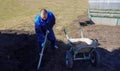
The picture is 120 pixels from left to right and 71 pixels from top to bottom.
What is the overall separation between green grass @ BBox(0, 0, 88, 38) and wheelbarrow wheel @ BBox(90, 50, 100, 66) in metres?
3.57

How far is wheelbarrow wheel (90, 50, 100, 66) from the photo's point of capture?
25.4ft

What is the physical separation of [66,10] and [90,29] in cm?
557

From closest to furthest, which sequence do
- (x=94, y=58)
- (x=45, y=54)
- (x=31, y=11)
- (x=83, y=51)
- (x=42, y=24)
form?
(x=83, y=51) < (x=94, y=58) < (x=42, y=24) < (x=45, y=54) < (x=31, y=11)

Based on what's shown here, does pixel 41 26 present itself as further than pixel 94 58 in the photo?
Yes

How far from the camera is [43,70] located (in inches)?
303

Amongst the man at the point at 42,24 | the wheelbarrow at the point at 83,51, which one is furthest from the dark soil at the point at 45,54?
the man at the point at 42,24

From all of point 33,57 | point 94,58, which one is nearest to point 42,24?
point 33,57

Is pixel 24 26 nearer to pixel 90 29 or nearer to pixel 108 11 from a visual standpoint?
pixel 90 29

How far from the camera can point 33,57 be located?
8.56 meters

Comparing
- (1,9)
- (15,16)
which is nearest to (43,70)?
(15,16)

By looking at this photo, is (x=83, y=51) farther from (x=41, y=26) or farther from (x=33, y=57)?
(x=33, y=57)

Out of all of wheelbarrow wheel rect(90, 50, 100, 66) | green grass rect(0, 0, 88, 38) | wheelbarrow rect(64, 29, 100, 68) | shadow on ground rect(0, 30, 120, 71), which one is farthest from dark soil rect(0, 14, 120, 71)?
green grass rect(0, 0, 88, 38)

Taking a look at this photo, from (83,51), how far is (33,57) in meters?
1.89

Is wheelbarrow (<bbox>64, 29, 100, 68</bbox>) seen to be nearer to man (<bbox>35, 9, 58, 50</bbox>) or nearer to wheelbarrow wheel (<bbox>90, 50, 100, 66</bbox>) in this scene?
wheelbarrow wheel (<bbox>90, 50, 100, 66</bbox>)
